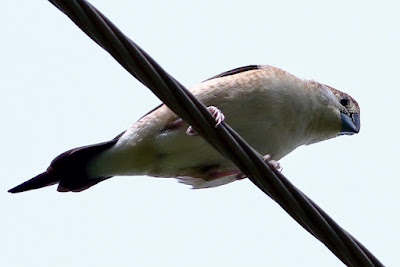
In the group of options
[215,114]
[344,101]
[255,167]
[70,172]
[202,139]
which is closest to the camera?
[255,167]

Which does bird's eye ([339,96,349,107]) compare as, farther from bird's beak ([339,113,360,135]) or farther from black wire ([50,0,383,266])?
black wire ([50,0,383,266])

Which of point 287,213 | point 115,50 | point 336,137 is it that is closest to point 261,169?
point 287,213

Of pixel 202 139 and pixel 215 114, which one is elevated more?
pixel 215 114

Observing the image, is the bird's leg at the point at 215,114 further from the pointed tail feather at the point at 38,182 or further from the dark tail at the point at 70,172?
the pointed tail feather at the point at 38,182

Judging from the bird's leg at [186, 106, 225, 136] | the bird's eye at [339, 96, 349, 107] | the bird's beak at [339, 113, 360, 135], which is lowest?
the bird's beak at [339, 113, 360, 135]

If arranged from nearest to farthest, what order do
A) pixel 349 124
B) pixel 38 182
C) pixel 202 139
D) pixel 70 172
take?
pixel 202 139
pixel 38 182
pixel 70 172
pixel 349 124

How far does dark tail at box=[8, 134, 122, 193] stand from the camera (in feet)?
17.3

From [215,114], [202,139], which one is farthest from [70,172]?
[215,114]

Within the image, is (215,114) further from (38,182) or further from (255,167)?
(38,182)

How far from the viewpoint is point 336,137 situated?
6.24m

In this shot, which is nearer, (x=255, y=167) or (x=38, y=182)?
(x=255, y=167)

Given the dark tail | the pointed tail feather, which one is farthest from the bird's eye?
the pointed tail feather

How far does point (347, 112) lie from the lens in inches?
248

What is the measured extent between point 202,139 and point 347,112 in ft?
5.45
